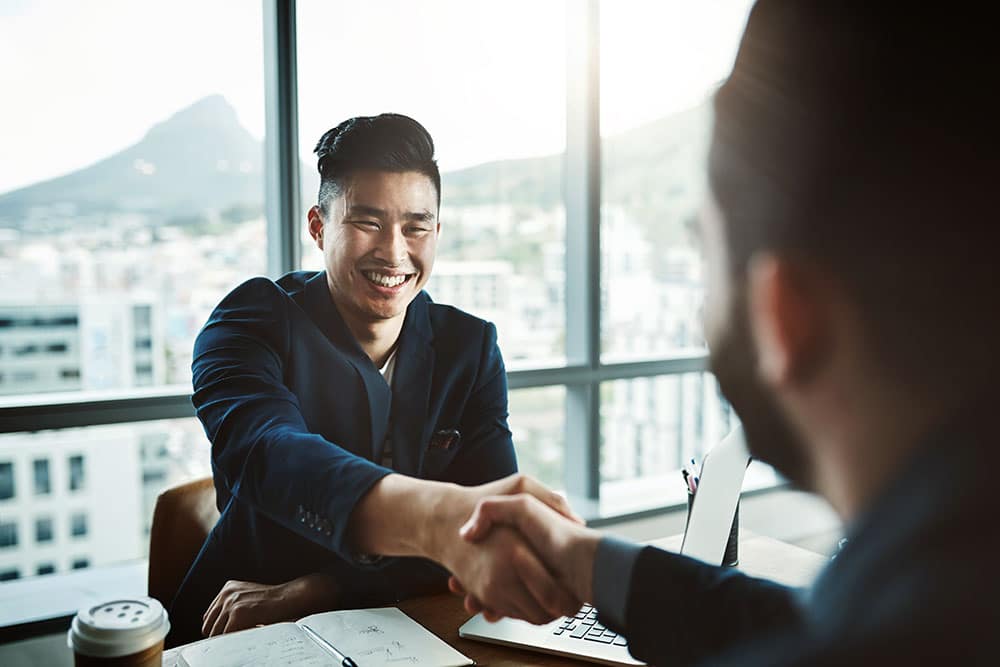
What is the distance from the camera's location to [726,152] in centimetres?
73

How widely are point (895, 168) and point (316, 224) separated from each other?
1320 millimetres

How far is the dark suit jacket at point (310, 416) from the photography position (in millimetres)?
1492

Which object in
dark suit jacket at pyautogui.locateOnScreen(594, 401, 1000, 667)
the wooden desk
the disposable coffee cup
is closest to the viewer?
dark suit jacket at pyautogui.locateOnScreen(594, 401, 1000, 667)

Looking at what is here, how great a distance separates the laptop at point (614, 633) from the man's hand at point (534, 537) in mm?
109

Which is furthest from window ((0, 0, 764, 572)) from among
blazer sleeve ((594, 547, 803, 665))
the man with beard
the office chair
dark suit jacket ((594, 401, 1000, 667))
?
dark suit jacket ((594, 401, 1000, 667))

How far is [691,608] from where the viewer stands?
39.1 inches

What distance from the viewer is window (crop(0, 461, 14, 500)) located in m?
2.26

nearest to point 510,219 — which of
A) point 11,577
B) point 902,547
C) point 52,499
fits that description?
point 52,499

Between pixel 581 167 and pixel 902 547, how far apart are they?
2.79 meters

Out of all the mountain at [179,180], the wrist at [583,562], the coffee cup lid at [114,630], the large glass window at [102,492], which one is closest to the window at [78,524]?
the large glass window at [102,492]

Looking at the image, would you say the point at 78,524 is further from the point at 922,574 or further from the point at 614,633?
the point at 922,574

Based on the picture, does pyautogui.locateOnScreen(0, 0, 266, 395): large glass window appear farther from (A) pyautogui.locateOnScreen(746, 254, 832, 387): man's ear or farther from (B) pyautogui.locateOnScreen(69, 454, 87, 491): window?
(A) pyautogui.locateOnScreen(746, 254, 832, 387): man's ear

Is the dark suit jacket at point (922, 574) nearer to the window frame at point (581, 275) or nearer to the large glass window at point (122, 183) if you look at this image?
the window frame at point (581, 275)

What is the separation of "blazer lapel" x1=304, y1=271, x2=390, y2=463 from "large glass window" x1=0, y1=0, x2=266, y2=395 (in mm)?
818
